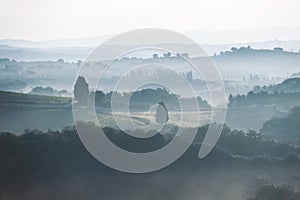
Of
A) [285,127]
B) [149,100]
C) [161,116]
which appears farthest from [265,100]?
[161,116]

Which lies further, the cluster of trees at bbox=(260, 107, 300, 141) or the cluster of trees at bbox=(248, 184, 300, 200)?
the cluster of trees at bbox=(260, 107, 300, 141)

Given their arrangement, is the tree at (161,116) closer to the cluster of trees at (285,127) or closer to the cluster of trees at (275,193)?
the cluster of trees at (285,127)

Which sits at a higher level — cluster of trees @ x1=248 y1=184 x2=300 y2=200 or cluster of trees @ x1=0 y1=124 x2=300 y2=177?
cluster of trees @ x1=0 y1=124 x2=300 y2=177

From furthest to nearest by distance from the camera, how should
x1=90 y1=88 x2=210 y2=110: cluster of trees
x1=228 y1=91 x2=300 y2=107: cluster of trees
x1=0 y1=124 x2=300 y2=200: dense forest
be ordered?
x1=228 y1=91 x2=300 y2=107: cluster of trees
x1=90 y1=88 x2=210 y2=110: cluster of trees
x1=0 y1=124 x2=300 y2=200: dense forest

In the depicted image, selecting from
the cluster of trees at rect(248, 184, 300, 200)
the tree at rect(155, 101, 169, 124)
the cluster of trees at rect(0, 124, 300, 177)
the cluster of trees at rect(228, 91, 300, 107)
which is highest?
the cluster of trees at rect(0, 124, 300, 177)

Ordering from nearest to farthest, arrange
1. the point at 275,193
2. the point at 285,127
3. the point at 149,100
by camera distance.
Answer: the point at 275,193
the point at 285,127
the point at 149,100

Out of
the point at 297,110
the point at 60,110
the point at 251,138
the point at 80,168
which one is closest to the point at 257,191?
the point at 80,168

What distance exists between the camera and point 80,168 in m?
41.7

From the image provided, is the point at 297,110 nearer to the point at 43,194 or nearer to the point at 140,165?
the point at 140,165

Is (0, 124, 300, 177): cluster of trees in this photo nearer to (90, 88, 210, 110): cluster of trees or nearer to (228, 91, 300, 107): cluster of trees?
(90, 88, 210, 110): cluster of trees

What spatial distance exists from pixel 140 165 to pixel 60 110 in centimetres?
4521

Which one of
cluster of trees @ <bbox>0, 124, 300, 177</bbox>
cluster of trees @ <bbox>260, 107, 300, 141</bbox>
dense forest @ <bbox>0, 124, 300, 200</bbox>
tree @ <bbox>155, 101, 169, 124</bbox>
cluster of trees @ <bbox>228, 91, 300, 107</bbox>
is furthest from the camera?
cluster of trees @ <bbox>228, 91, 300, 107</bbox>

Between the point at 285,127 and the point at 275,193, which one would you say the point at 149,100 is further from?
the point at 275,193

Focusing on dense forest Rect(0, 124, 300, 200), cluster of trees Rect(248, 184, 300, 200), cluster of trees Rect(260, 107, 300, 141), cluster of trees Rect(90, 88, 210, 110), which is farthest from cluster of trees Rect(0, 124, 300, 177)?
cluster of trees Rect(90, 88, 210, 110)
